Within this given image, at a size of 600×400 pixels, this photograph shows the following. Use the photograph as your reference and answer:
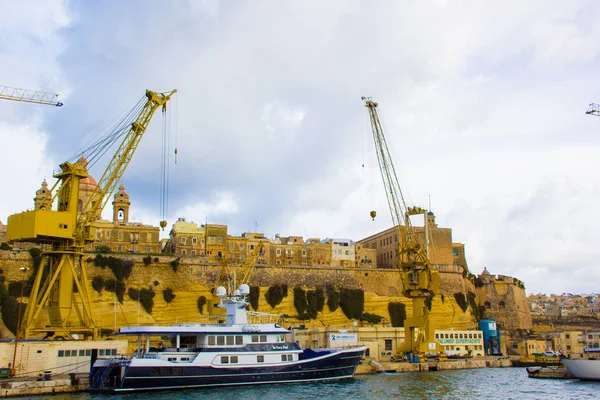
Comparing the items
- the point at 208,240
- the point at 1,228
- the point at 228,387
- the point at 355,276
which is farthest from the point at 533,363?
the point at 1,228

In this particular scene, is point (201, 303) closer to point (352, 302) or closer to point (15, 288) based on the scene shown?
point (352, 302)

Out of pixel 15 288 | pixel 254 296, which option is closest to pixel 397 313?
pixel 254 296

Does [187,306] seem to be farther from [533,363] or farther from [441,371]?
[533,363]

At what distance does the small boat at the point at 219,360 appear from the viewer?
36375mm

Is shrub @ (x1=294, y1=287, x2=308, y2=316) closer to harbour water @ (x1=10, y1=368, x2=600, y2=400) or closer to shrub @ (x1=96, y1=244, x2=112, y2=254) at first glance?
shrub @ (x1=96, y1=244, x2=112, y2=254)

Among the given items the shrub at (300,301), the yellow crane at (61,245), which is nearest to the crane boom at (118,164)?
the yellow crane at (61,245)

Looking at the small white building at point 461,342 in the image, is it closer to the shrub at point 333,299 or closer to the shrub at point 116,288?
A: the shrub at point 333,299

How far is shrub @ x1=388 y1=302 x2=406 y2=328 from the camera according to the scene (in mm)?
75000

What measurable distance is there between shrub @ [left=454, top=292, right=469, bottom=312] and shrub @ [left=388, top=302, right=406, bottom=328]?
8.53 m

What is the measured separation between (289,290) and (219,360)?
35341 millimetres

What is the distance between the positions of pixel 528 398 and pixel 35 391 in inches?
1118

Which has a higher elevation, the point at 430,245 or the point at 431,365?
the point at 430,245

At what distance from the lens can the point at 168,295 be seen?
6644 centimetres

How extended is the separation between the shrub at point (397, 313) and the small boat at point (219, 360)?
109ft
